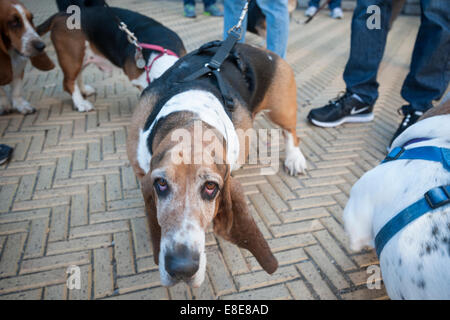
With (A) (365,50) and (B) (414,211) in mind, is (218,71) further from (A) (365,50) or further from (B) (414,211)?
(A) (365,50)

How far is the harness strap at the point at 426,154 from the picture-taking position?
1.21 meters

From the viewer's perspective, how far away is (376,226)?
1.36 metres

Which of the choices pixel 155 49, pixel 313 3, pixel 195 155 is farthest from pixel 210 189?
pixel 313 3

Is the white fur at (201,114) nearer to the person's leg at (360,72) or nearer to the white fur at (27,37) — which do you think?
the person's leg at (360,72)

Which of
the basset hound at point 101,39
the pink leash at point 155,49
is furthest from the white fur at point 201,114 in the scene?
the basset hound at point 101,39

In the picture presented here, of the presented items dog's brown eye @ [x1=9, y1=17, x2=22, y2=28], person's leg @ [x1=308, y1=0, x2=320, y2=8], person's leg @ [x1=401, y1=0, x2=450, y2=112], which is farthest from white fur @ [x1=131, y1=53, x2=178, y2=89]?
person's leg @ [x1=308, y1=0, x2=320, y2=8]

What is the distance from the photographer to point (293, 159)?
293 centimetres

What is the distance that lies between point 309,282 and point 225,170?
102 centimetres

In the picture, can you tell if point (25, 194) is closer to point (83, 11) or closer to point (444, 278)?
point (83, 11)

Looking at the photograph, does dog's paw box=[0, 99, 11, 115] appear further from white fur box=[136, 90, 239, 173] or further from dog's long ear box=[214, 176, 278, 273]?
dog's long ear box=[214, 176, 278, 273]

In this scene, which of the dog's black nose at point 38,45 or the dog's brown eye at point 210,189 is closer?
the dog's brown eye at point 210,189

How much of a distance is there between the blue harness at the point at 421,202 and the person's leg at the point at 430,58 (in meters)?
2.16

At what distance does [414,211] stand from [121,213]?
2009 mm

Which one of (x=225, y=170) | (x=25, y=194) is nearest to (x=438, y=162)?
(x=225, y=170)
